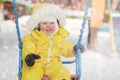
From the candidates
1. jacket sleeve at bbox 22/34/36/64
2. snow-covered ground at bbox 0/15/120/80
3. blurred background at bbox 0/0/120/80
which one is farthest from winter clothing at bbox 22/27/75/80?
snow-covered ground at bbox 0/15/120/80

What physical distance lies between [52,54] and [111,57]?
3.30 meters

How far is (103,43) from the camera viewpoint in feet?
25.1

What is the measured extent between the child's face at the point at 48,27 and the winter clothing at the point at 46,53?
0.03 metres

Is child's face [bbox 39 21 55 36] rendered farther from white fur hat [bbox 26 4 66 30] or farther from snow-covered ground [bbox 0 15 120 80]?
snow-covered ground [bbox 0 15 120 80]

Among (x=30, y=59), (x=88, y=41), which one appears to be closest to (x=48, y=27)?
(x=30, y=59)

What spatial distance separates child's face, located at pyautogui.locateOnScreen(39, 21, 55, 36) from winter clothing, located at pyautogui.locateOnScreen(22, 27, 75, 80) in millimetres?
29

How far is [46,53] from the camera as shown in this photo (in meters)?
3.27

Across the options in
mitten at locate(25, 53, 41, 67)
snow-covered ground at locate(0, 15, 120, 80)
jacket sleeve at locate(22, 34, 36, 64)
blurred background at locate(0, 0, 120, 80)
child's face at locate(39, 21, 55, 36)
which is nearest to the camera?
mitten at locate(25, 53, 41, 67)

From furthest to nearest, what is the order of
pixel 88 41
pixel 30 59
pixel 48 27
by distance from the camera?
1. pixel 88 41
2. pixel 48 27
3. pixel 30 59

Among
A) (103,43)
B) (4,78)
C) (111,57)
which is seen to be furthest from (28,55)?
(103,43)

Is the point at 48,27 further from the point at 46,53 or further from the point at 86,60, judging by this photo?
the point at 86,60

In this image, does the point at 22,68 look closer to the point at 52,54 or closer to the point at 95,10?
the point at 52,54

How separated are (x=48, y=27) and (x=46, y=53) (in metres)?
0.20

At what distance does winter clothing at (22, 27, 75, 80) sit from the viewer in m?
3.13
